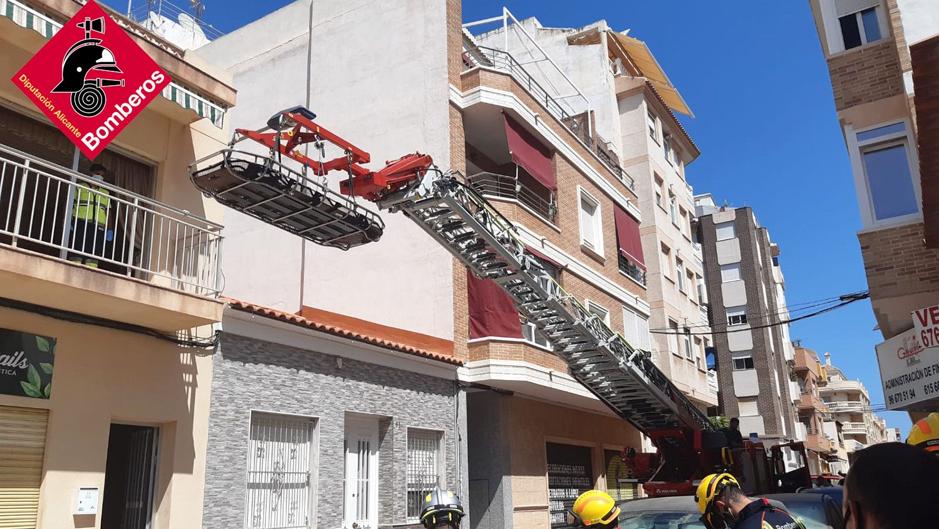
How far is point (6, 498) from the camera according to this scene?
781cm

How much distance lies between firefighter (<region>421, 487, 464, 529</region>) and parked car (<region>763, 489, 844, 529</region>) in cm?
303

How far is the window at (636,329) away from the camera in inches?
846

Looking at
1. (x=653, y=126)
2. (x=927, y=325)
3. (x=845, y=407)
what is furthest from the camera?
(x=845, y=407)

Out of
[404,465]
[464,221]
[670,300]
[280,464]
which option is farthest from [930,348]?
[670,300]

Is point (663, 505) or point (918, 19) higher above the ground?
point (918, 19)

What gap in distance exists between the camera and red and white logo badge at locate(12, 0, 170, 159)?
802 cm

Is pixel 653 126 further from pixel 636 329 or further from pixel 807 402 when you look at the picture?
pixel 807 402

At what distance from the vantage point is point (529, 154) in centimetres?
1766

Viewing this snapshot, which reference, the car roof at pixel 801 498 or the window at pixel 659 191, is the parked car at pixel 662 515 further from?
the window at pixel 659 191

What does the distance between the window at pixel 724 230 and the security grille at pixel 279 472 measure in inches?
1634

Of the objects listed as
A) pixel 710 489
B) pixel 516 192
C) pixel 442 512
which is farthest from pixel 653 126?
pixel 442 512

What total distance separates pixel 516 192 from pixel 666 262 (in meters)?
12.1

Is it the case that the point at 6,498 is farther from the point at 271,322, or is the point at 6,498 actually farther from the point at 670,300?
the point at 670,300

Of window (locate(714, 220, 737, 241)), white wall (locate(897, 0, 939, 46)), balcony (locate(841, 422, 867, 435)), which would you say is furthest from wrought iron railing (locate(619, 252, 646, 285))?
balcony (locate(841, 422, 867, 435))
